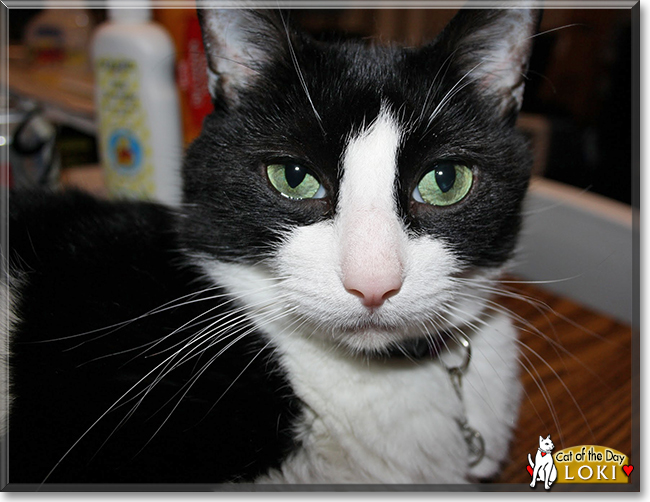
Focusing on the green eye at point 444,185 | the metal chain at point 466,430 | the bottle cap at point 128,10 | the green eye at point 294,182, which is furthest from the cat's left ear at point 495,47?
the bottle cap at point 128,10

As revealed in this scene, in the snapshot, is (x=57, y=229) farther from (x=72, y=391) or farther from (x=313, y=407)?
(x=313, y=407)

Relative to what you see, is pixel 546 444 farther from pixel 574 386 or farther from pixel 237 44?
pixel 237 44

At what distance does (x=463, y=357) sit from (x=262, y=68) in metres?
0.47

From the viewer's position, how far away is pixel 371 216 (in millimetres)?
551

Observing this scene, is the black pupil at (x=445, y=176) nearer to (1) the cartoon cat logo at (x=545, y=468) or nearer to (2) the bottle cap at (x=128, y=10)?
(1) the cartoon cat logo at (x=545, y=468)

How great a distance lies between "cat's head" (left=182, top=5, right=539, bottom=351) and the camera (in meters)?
0.57

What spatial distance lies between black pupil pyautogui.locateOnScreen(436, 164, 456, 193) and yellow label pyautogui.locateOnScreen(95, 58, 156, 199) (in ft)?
2.39

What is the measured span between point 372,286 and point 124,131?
86cm

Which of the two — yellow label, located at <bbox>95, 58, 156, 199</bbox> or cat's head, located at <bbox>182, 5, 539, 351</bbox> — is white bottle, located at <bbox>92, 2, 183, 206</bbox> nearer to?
yellow label, located at <bbox>95, 58, 156, 199</bbox>

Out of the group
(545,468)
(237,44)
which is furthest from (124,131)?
(545,468)

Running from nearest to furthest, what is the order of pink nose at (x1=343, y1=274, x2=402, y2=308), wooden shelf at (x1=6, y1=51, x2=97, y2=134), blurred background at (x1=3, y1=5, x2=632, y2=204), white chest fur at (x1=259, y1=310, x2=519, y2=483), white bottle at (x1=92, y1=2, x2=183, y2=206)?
pink nose at (x1=343, y1=274, x2=402, y2=308)
white chest fur at (x1=259, y1=310, x2=519, y2=483)
white bottle at (x1=92, y1=2, x2=183, y2=206)
blurred background at (x1=3, y1=5, x2=632, y2=204)
wooden shelf at (x1=6, y1=51, x2=97, y2=134)

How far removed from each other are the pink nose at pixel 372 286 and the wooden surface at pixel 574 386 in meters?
0.23

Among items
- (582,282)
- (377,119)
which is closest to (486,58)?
(377,119)

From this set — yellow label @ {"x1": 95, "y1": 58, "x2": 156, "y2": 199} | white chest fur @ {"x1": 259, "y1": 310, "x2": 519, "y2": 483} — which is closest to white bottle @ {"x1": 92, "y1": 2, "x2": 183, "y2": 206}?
yellow label @ {"x1": 95, "y1": 58, "x2": 156, "y2": 199}
